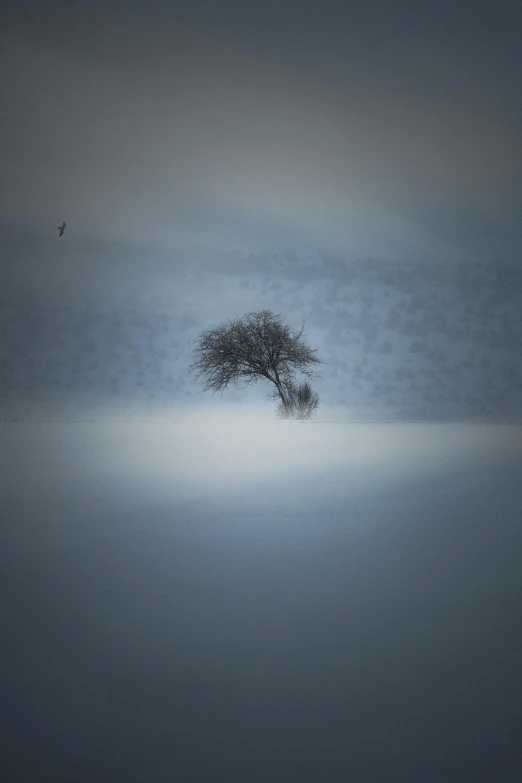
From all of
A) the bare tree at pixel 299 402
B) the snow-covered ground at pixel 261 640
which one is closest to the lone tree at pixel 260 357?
the bare tree at pixel 299 402

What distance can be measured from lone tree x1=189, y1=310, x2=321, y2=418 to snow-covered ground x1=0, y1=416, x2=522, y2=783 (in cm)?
569

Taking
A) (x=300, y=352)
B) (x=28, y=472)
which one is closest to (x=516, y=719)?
(x=28, y=472)

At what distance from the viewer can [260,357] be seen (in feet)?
26.1

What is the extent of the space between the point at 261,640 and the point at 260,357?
23.4ft

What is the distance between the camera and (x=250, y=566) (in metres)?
1.31

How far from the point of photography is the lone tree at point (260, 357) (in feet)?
25.5

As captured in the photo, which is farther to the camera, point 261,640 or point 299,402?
point 299,402

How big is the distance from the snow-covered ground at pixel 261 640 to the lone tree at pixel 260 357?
5692mm

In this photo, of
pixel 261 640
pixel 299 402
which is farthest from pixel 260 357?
pixel 261 640

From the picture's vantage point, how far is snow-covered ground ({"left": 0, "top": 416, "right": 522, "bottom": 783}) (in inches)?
24.7

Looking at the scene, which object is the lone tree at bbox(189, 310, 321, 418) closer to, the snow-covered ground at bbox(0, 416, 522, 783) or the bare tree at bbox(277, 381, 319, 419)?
the bare tree at bbox(277, 381, 319, 419)

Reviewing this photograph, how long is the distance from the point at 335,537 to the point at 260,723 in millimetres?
947

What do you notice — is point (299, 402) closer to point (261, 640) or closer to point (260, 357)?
point (260, 357)

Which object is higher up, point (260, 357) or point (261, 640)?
point (260, 357)
